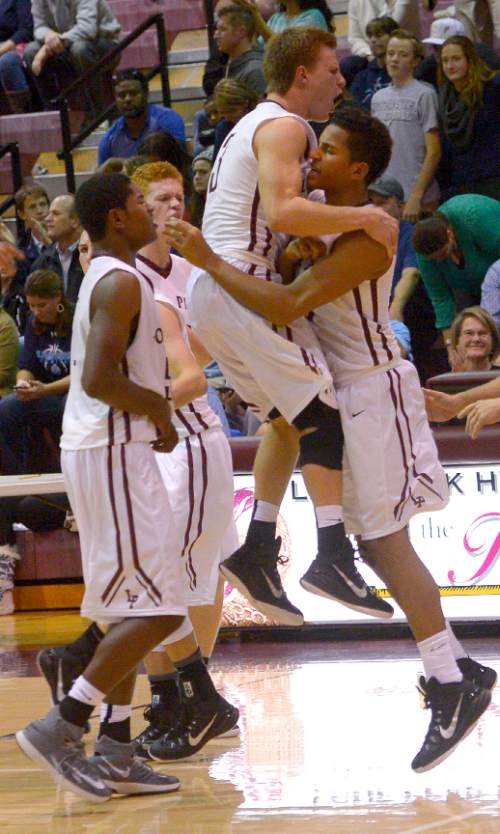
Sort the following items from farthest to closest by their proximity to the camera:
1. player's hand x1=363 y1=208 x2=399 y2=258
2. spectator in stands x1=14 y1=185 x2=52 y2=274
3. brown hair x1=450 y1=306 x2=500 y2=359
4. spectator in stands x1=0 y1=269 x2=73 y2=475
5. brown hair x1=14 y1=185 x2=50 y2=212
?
brown hair x1=14 y1=185 x2=50 y2=212 < spectator in stands x1=14 y1=185 x2=52 y2=274 < spectator in stands x1=0 y1=269 x2=73 y2=475 < brown hair x1=450 y1=306 x2=500 y2=359 < player's hand x1=363 y1=208 x2=399 y2=258

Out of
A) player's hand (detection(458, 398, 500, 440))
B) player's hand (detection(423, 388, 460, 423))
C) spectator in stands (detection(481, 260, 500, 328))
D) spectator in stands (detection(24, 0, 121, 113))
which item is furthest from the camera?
spectator in stands (detection(24, 0, 121, 113))

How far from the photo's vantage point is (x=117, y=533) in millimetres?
4320

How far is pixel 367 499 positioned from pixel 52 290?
4841mm

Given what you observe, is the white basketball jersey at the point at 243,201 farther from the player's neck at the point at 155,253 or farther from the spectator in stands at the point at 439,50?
the spectator in stands at the point at 439,50

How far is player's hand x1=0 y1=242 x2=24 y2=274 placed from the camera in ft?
33.6

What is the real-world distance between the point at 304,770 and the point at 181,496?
108 cm

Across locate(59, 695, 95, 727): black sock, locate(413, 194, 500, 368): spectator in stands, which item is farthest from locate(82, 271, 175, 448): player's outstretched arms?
locate(413, 194, 500, 368): spectator in stands

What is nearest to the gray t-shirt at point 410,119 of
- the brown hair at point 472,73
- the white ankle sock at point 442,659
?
the brown hair at point 472,73

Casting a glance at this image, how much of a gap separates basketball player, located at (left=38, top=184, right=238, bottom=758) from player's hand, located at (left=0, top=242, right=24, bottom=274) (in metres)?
5.16

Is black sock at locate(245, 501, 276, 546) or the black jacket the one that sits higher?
black sock at locate(245, 501, 276, 546)

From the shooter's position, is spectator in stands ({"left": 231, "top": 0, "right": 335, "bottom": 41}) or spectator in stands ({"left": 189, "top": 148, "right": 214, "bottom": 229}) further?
spectator in stands ({"left": 231, "top": 0, "right": 335, "bottom": 41})

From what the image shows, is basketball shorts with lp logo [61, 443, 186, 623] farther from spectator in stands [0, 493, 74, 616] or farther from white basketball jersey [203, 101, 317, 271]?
spectator in stands [0, 493, 74, 616]

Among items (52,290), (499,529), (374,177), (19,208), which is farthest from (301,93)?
(19,208)

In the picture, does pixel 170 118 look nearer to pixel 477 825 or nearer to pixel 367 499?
pixel 367 499
